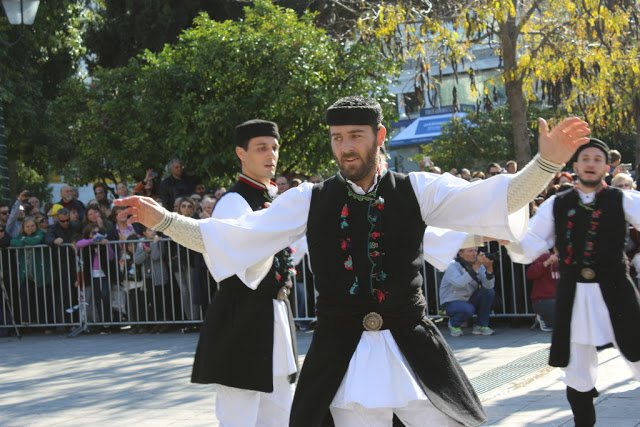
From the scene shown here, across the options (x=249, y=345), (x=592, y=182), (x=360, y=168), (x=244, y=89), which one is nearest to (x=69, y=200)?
(x=244, y=89)

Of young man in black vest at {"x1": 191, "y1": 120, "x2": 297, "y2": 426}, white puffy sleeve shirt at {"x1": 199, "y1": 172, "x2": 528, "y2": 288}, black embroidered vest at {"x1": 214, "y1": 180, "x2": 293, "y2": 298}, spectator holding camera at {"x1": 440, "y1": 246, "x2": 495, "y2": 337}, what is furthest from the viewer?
spectator holding camera at {"x1": 440, "y1": 246, "x2": 495, "y2": 337}

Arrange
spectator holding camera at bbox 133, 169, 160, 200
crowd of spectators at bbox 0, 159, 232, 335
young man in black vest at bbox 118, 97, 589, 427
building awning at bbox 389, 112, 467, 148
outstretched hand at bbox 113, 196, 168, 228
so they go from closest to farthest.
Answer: young man in black vest at bbox 118, 97, 589, 427, outstretched hand at bbox 113, 196, 168, 228, crowd of spectators at bbox 0, 159, 232, 335, spectator holding camera at bbox 133, 169, 160, 200, building awning at bbox 389, 112, 467, 148

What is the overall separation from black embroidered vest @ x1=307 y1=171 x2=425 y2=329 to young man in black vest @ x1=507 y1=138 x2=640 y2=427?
1.98m

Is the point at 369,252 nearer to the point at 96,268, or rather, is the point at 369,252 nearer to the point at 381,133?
the point at 381,133

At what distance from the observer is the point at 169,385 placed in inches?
299

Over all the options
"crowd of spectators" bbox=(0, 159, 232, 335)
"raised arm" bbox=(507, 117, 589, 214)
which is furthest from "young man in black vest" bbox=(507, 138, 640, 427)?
"crowd of spectators" bbox=(0, 159, 232, 335)

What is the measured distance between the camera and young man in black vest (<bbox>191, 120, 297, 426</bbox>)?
15.2 feet

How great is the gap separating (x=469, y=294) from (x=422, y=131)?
97.4 feet

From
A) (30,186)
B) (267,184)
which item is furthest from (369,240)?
(30,186)

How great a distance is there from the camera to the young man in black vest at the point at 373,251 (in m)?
3.40

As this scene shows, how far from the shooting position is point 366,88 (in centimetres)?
1417

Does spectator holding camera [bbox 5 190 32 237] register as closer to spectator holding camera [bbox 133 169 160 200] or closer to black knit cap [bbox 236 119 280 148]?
spectator holding camera [bbox 133 169 160 200]

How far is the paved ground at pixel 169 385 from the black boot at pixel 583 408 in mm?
338

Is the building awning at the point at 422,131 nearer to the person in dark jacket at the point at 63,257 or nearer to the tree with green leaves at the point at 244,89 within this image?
the tree with green leaves at the point at 244,89
